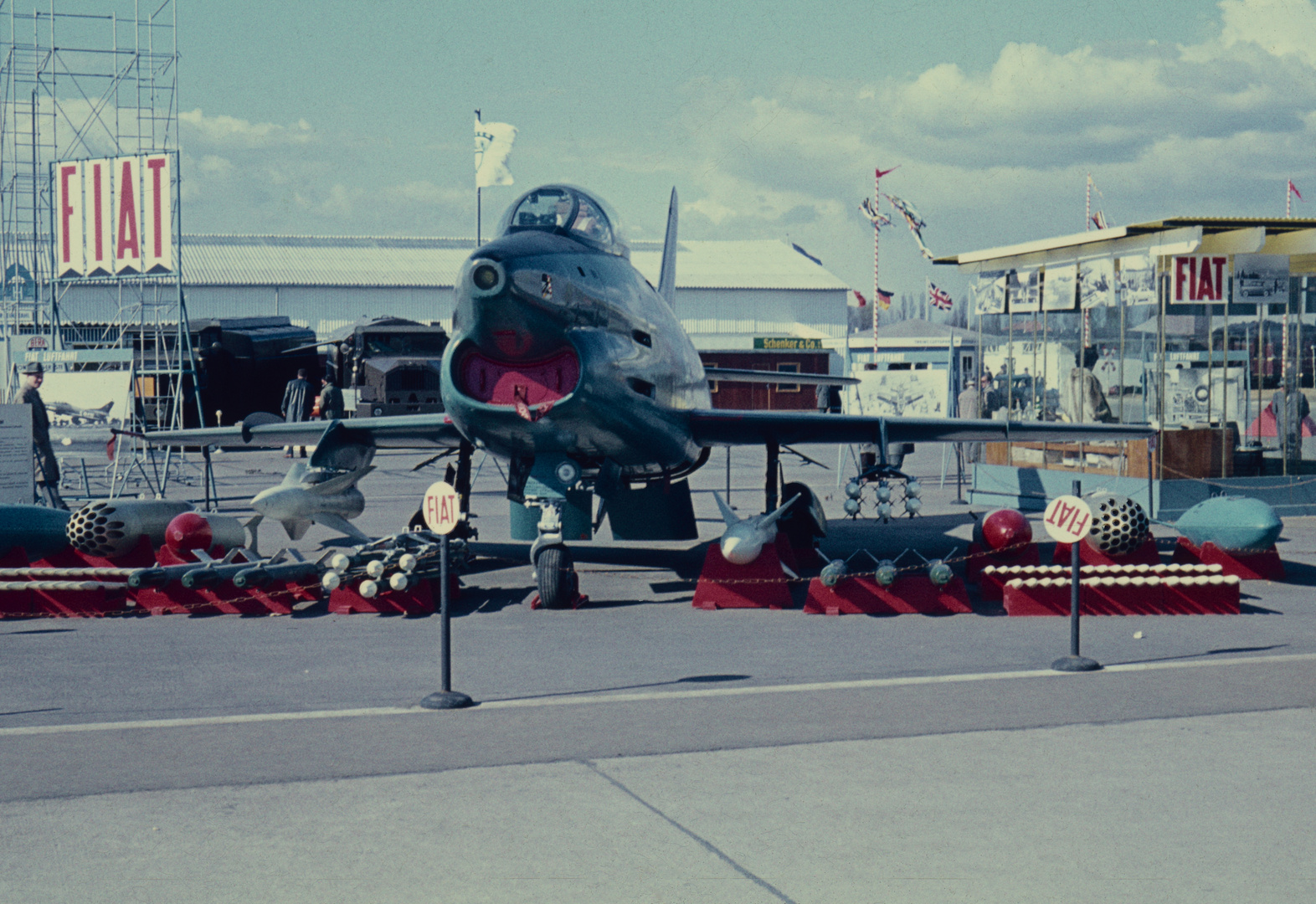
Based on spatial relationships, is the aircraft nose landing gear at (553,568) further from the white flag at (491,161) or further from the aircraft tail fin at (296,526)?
the white flag at (491,161)

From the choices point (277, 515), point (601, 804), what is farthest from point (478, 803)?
point (277, 515)

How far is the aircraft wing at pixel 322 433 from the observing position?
14.7 m

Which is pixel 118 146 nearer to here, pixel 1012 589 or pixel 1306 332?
pixel 1012 589

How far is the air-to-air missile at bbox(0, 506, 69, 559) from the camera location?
12.5m

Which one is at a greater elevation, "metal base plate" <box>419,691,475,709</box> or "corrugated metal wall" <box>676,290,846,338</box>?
"corrugated metal wall" <box>676,290,846,338</box>

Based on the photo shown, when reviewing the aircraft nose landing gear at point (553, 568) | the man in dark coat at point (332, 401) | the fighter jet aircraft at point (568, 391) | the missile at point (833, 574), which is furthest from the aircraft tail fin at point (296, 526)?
the man in dark coat at point (332, 401)

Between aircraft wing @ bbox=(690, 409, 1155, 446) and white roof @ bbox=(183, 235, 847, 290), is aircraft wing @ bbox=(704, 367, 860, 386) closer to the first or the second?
aircraft wing @ bbox=(690, 409, 1155, 446)

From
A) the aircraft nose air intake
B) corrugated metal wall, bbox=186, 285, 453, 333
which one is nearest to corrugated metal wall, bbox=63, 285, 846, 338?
corrugated metal wall, bbox=186, 285, 453, 333

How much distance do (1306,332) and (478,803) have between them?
2433 cm

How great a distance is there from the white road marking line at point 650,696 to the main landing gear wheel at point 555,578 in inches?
140

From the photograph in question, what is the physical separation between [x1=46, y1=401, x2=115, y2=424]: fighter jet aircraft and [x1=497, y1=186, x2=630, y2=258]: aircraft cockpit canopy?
39.6ft

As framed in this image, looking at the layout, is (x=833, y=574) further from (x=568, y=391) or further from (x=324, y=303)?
(x=324, y=303)

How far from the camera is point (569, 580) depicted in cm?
1197

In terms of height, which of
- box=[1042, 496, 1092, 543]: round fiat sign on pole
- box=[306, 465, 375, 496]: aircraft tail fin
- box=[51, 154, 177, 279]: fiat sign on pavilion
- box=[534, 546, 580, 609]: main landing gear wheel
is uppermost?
box=[51, 154, 177, 279]: fiat sign on pavilion
